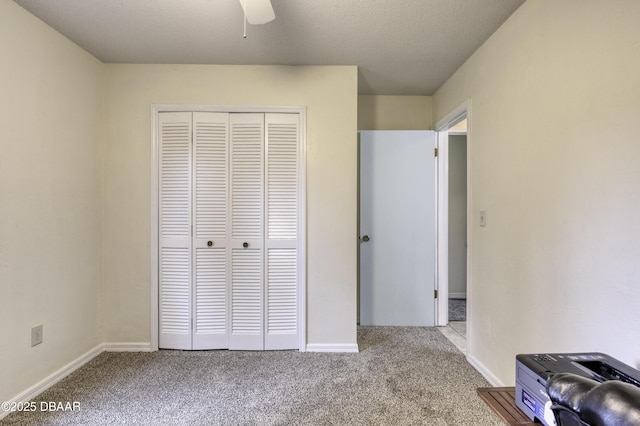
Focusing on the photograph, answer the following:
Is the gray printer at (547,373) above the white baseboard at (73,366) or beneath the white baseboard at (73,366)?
above

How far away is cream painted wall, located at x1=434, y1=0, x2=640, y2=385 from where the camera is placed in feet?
3.61

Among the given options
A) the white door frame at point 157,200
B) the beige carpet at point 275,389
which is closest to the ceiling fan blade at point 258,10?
the white door frame at point 157,200

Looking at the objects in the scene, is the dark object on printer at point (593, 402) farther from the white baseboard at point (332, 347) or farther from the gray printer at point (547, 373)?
the white baseboard at point (332, 347)

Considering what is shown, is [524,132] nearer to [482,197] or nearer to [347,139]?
[482,197]

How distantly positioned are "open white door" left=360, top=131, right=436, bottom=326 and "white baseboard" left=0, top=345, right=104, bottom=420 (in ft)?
7.93

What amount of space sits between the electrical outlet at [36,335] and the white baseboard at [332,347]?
1.89 m

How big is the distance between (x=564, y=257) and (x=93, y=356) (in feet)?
11.1

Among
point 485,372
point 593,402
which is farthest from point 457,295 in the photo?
point 593,402

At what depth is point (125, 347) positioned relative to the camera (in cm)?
239

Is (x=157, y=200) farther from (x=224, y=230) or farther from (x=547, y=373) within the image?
Answer: (x=547, y=373)

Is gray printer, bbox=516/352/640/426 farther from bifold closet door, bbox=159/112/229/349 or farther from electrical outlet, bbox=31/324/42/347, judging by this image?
electrical outlet, bbox=31/324/42/347

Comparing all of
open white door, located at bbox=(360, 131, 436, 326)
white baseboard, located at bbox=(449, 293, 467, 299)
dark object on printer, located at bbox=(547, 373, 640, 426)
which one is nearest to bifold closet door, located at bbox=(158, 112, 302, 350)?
open white door, located at bbox=(360, 131, 436, 326)

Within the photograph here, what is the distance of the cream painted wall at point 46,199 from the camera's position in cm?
167

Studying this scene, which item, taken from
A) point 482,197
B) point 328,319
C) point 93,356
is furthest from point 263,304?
point 482,197
